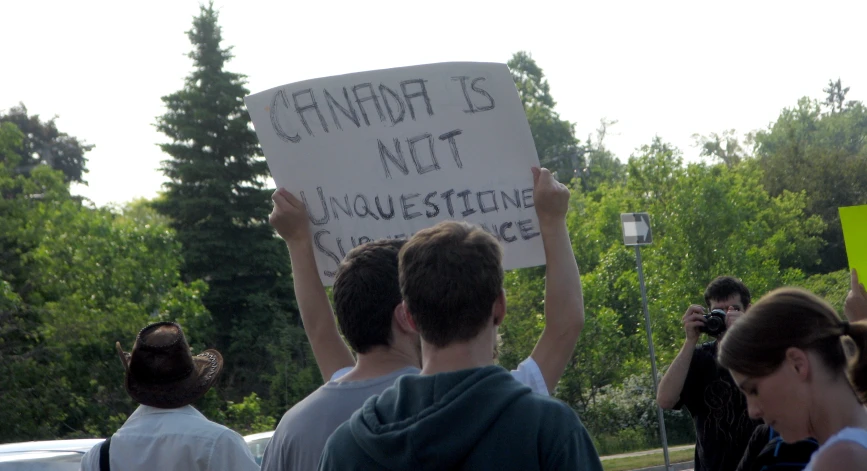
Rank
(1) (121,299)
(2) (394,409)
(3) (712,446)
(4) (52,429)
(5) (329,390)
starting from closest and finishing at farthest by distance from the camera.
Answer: (2) (394,409) < (5) (329,390) < (3) (712,446) < (4) (52,429) < (1) (121,299)

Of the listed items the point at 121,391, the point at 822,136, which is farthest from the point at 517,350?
the point at 822,136

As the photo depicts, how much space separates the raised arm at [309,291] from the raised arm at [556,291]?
2.34 ft

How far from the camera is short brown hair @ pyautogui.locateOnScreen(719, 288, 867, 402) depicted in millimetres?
2455

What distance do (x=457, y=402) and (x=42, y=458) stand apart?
13.1ft

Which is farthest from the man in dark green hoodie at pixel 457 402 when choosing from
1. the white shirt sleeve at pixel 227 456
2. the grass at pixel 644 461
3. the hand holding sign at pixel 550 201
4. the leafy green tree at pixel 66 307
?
the grass at pixel 644 461

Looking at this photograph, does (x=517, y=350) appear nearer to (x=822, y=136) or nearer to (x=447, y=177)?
(x=447, y=177)

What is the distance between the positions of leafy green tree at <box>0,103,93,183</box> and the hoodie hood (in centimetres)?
6189

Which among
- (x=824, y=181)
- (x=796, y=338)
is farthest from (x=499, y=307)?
(x=824, y=181)

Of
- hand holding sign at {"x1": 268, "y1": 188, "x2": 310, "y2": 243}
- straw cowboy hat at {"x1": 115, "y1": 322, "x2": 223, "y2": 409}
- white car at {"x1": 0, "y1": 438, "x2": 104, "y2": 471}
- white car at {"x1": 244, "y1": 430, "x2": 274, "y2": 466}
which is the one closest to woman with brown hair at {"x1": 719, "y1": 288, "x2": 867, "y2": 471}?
hand holding sign at {"x1": 268, "y1": 188, "x2": 310, "y2": 243}

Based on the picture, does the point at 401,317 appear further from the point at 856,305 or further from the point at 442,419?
the point at 856,305

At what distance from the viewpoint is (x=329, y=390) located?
2641 millimetres

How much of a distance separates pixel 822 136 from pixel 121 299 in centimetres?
8436

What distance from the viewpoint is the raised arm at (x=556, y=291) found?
2.58 metres

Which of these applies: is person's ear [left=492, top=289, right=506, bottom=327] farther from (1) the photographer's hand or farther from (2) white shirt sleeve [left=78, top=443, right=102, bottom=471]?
(1) the photographer's hand
